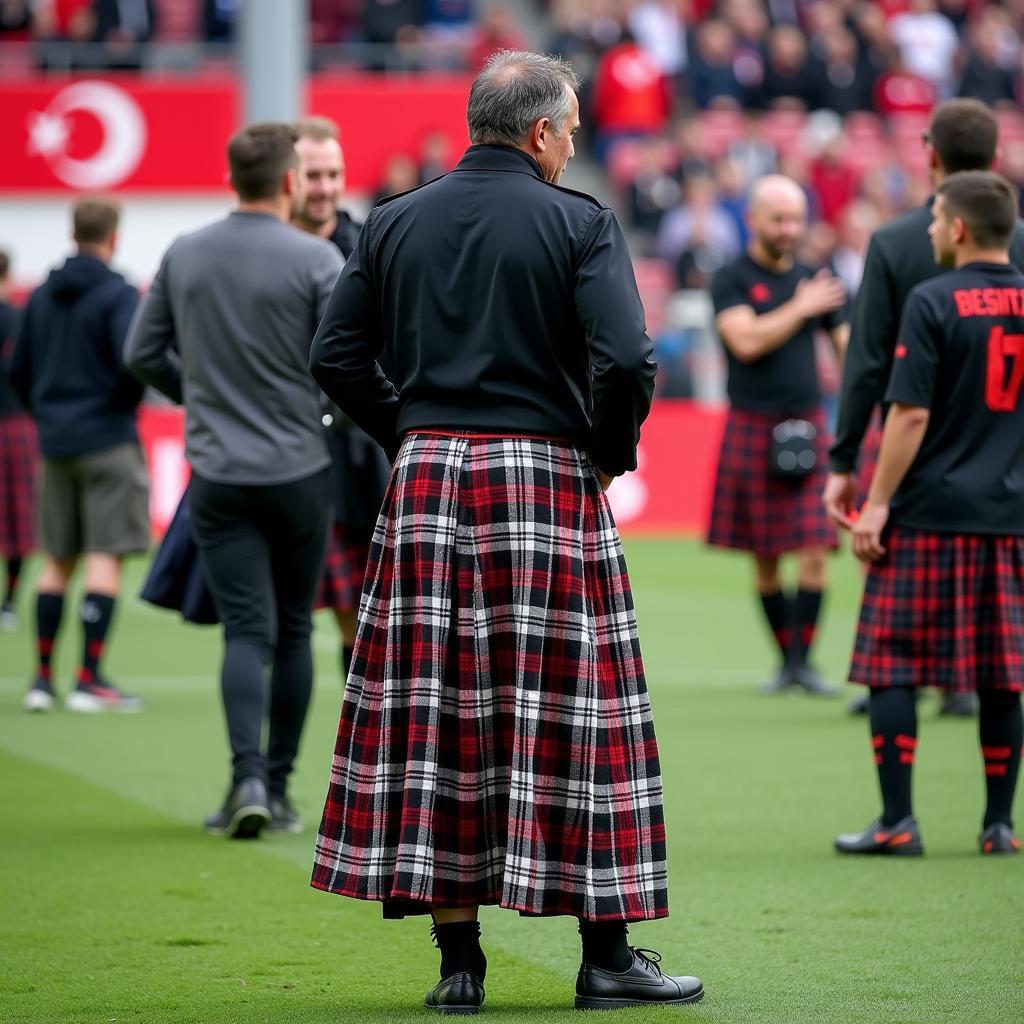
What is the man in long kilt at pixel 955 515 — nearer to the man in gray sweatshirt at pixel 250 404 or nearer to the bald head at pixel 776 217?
the man in gray sweatshirt at pixel 250 404

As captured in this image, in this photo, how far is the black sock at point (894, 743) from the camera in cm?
562

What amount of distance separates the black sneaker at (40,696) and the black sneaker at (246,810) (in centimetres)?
273

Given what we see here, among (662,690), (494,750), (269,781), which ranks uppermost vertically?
(494,750)

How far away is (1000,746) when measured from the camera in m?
5.65

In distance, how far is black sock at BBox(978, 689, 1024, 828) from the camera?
5.65 metres

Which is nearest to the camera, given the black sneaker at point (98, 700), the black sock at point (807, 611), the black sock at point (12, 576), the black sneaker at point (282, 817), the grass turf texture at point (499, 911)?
the grass turf texture at point (499, 911)

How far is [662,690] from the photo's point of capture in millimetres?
9328

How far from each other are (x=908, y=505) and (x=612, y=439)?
181 centimetres

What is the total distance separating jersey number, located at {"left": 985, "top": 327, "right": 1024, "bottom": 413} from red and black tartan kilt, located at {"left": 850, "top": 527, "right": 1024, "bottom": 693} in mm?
364

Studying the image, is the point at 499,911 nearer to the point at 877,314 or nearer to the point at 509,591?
the point at 509,591

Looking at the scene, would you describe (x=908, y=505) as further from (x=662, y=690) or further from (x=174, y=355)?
(x=662, y=690)

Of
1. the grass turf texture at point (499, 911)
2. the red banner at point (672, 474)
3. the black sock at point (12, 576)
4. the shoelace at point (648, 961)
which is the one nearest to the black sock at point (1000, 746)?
the grass turf texture at point (499, 911)

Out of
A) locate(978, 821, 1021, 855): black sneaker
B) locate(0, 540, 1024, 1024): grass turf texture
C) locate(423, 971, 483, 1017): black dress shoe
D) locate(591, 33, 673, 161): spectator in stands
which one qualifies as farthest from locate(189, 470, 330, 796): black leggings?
locate(591, 33, 673, 161): spectator in stands

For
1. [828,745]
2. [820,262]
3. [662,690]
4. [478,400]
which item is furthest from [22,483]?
[820,262]
